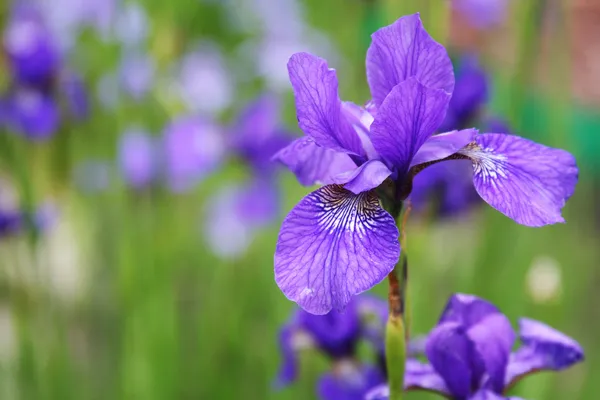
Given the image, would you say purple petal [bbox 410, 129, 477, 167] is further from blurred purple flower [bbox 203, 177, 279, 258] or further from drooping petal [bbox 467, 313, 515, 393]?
blurred purple flower [bbox 203, 177, 279, 258]

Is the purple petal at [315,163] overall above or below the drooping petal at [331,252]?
above

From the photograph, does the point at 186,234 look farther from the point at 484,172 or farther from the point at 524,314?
the point at 484,172

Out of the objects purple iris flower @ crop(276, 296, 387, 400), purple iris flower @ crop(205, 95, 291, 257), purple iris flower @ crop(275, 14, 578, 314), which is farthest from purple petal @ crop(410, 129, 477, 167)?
purple iris flower @ crop(205, 95, 291, 257)

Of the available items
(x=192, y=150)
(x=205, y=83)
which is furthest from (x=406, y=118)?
(x=205, y=83)

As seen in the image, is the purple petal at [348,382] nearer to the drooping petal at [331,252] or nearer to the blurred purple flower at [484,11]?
the drooping petal at [331,252]

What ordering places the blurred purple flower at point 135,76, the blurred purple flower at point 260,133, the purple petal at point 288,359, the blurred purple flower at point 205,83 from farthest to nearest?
the blurred purple flower at point 205,83 < the blurred purple flower at point 260,133 < the blurred purple flower at point 135,76 < the purple petal at point 288,359

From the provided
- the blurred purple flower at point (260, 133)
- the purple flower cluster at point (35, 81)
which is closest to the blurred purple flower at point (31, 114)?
the purple flower cluster at point (35, 81)

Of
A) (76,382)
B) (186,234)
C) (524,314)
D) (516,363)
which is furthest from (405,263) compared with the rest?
(186,234)
